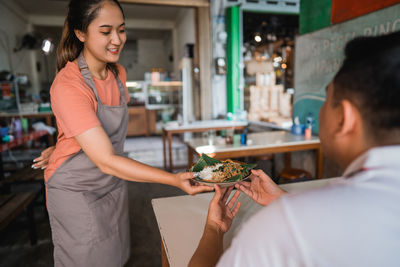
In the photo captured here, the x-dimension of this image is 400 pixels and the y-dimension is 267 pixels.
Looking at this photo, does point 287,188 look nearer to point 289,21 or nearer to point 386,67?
point 386,67

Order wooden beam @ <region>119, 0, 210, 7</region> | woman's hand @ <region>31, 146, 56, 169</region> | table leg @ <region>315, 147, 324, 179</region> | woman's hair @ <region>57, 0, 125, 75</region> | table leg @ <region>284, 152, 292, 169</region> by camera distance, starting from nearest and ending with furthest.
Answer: woman's hair @ <region>57, 0, 125, 75</region>, woman's hand @ <region>31, 146, 56, 169</region>, table leg @ <region>315, 147, 324, 179</region>, table leg @ <region>284, 152, 292, 169</region>, wooden beam @ <region>119, 0, 210, 7</region>

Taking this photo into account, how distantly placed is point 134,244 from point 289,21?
628cm

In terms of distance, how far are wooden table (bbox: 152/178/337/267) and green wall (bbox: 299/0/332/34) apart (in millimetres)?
2355

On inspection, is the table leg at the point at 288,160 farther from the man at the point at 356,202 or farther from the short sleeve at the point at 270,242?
the short sleeve at the point at 270,242

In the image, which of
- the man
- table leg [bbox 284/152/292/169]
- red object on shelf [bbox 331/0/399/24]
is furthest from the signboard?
the man

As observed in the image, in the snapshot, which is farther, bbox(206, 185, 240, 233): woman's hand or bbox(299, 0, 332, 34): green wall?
bbox(299, 0, 332, 34): green wall

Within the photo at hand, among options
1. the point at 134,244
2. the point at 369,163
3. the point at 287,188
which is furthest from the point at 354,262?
the point at 134,244

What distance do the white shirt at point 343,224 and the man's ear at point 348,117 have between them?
0.26ft

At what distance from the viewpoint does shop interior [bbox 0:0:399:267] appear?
2.72 m

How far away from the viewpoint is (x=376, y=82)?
1.63 ft

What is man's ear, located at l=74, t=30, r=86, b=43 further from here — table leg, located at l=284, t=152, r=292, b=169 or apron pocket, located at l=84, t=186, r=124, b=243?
table leg, located at l=284, t=152, r=292, b=169

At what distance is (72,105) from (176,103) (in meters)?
7.49

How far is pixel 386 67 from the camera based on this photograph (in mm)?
486

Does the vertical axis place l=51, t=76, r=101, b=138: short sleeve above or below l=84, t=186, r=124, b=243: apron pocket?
above
